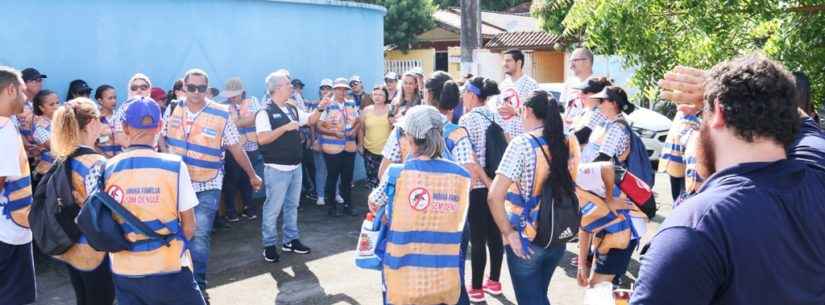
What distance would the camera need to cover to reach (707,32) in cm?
379

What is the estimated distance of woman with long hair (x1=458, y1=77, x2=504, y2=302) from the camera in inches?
212

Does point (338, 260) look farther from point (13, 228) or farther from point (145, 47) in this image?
point (145, 47)

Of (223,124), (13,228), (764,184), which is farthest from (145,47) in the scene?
(764,184)

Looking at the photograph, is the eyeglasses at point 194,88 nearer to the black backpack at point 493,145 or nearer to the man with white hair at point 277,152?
the man with white hair at point 277,152

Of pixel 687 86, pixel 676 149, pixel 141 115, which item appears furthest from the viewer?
pixel 676 149

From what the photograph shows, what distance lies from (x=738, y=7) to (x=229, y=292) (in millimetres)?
4492

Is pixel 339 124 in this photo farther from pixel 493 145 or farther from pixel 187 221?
pixel 187 221

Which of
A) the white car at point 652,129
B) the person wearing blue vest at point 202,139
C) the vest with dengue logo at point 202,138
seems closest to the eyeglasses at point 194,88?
the person wearing blue vest at point 202,139

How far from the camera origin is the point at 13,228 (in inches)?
173

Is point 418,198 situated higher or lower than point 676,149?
higher

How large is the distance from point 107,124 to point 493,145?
4.21 meters

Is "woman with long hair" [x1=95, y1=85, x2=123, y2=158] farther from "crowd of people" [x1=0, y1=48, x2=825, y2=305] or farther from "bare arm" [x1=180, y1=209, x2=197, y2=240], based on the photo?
A: "bare arm" [x1=180, y1=209, x2=197, y2=240]

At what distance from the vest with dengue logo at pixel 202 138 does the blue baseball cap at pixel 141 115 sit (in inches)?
80.6

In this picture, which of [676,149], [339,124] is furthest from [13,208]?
[676,149]
